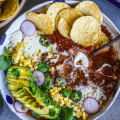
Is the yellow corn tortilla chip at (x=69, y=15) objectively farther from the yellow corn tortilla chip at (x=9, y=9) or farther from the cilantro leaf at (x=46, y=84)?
the cilantro leaf at (x=46, y=84)

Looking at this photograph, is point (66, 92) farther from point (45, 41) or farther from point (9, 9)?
point (9, 9)

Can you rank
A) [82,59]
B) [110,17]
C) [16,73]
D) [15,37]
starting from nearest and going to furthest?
1. [16,73]
2. [15,37]
3. [82,59]
4. [110,17]

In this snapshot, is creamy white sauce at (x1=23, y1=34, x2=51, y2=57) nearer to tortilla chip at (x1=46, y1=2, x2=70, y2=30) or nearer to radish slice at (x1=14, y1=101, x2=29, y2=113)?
tortilla chip at (x1=46, y1=2, x2=70, y2=30)

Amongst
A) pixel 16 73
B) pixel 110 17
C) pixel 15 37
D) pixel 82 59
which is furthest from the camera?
pixel 110 17

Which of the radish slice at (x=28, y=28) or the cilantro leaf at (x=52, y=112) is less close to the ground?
the radish slice at (x=28, y=28)

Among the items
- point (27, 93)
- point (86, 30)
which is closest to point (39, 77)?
point (27, 93)

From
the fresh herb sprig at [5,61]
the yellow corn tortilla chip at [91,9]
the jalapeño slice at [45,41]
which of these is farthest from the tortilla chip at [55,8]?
the fresh herb sprig at [5,61]
